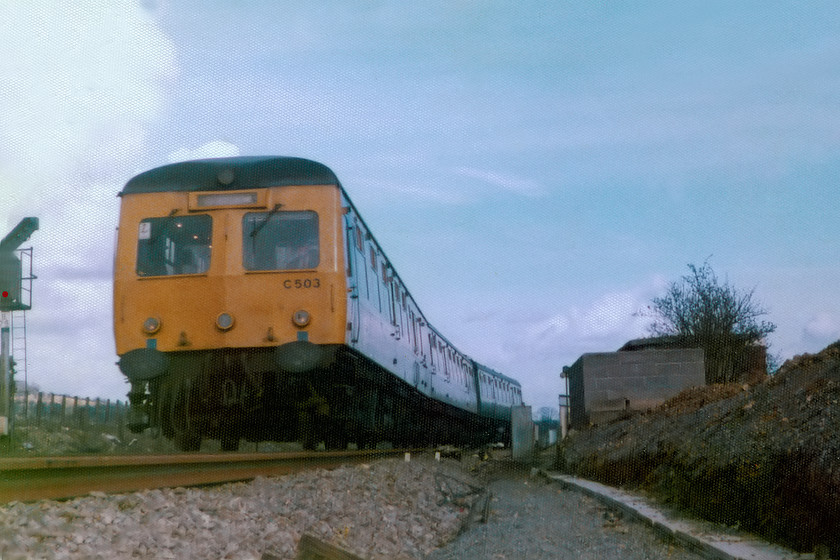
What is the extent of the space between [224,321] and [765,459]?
5654 mm

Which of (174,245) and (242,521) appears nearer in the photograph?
(242,521)

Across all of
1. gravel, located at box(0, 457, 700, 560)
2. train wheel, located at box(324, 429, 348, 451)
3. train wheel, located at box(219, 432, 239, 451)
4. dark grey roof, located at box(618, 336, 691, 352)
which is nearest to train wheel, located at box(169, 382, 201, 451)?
train wheel, located at box(219, 432, 239, 451)

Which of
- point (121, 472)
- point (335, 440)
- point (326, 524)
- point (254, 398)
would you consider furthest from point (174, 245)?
point (326, 524)

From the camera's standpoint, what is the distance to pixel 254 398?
977 centimetres

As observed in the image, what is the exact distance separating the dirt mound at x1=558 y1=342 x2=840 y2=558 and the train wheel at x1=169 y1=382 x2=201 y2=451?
490cm

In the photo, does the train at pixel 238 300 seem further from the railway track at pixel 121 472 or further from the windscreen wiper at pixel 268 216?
the railway track at pixel 121 472

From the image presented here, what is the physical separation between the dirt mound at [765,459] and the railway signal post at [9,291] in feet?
36.8

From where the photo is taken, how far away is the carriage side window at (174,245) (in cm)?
959

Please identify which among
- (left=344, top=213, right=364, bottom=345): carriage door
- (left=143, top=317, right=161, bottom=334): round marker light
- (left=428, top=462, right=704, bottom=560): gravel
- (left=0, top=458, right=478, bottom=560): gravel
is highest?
(left=344, top=213, right=364, bottom=345): carriage door

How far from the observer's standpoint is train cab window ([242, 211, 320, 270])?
31.1ft

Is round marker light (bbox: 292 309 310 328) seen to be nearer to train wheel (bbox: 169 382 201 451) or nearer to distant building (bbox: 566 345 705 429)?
train wheel (bbox: 169 382 201 451)

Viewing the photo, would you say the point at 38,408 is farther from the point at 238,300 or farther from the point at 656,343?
the point at 656,343

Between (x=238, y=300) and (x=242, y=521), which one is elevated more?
(x=238, y=300)

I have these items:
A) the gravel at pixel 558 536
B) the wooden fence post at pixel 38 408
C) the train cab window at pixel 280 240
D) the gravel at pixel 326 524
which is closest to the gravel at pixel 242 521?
the gravel at pixel 326 524
